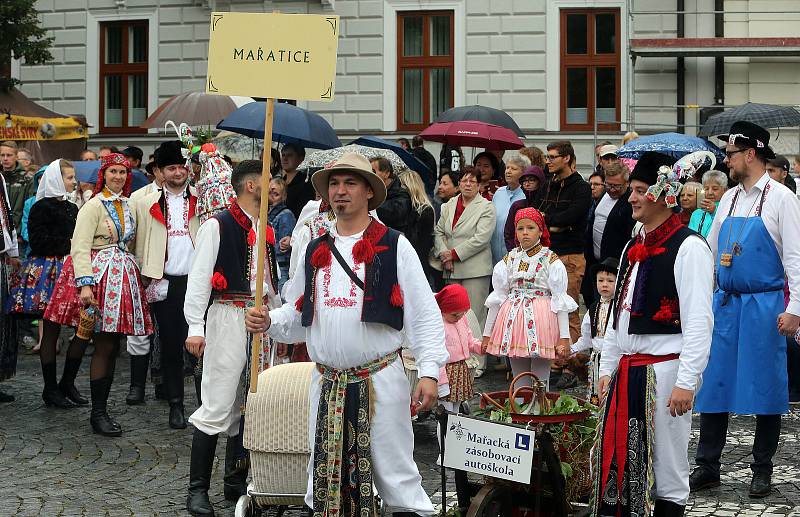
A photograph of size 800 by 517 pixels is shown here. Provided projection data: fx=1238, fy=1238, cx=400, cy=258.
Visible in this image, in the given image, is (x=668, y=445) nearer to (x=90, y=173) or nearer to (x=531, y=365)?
(x=531, y=365)

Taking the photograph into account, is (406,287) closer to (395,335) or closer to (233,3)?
(395,335)

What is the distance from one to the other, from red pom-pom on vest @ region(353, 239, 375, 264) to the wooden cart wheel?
126 cm

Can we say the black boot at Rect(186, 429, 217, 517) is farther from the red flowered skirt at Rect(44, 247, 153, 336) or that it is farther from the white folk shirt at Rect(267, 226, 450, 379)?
the red flowered skirt at Rect(44, 247, 153, 336)

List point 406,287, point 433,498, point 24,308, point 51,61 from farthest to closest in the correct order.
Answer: point 51,61, point 24,308, point 433,498, point 406,287

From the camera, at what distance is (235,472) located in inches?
294

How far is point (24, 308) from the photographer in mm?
11094

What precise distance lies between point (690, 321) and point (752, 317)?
205 centimetres

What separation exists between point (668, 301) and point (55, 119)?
686 inches

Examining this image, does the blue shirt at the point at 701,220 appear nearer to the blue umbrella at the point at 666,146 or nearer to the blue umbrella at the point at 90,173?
the blue umbrella at the point at 666,146

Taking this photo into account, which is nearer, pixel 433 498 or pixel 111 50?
pixel 433 498

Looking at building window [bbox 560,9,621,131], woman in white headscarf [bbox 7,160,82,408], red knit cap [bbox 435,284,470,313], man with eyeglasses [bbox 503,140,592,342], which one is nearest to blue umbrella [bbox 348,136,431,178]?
man with eyeglasses [bbox 503,140,592,342]

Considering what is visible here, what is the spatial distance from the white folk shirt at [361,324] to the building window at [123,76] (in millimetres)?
19854

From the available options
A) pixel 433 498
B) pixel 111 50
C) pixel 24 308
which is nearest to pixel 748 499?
pixel 433 498

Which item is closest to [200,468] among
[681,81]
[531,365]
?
[531,365]
